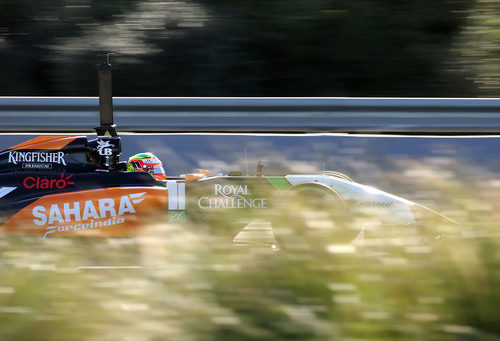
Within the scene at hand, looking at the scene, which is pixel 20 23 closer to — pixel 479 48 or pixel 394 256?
pixel 479 48

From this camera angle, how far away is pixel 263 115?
7.33 metres

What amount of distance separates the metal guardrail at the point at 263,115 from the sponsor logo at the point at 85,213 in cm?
216

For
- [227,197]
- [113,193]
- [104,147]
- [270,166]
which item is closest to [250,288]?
[270,166]

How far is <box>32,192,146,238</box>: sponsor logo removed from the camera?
5281mm

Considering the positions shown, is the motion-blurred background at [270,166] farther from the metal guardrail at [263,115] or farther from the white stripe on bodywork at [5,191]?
the white stripe on bodywork at [5,191]

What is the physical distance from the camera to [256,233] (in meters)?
3.12

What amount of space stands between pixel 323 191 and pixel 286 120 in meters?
2.15

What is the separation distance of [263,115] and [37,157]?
2.47 m

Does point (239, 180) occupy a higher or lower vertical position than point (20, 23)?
lower

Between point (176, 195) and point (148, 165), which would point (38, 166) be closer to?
point (148, 165)

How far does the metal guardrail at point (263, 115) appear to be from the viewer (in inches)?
283

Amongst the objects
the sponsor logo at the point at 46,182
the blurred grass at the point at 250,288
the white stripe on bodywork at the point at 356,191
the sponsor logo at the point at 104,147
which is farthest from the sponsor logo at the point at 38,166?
the blurred grass at the point at 250,288

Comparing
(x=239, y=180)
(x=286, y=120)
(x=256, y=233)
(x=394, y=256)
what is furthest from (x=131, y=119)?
(x=394, y=256)

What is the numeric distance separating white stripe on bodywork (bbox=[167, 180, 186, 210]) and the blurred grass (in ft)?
7.00
